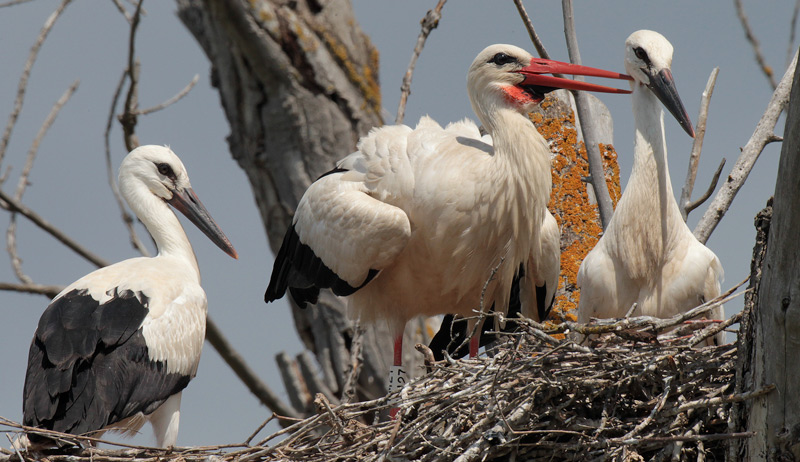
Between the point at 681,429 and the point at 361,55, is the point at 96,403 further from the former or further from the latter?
the point at 361,55

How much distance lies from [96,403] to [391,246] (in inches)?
59.2

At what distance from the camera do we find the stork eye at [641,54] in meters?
4.82

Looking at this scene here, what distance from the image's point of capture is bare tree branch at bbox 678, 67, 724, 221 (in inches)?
191

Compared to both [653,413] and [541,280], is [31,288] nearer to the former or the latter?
[541,280]

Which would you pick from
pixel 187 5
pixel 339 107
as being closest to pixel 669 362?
pixel 339 107

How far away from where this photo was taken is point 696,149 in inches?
193

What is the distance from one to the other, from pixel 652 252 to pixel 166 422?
2.46m

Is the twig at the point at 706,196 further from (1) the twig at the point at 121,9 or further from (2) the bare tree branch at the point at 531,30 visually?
(1) the twig at the point at 121,9

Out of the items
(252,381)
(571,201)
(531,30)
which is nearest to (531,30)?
(531,30)

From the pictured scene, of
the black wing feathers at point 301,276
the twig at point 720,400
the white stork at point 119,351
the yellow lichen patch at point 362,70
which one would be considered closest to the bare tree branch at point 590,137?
the black wing feathers at point 301,276

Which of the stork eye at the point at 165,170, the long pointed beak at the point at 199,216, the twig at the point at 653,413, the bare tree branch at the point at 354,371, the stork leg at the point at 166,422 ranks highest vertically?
the stork eye at the point at 165,170

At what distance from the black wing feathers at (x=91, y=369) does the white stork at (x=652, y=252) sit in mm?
2094

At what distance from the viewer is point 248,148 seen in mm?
7602

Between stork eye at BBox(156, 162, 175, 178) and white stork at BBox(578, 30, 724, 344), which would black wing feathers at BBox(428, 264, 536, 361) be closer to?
white stork at BBox(578, 30, 724, 344)
